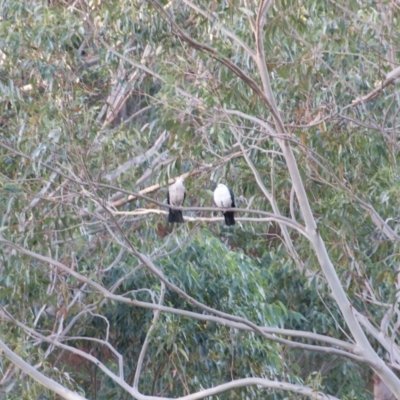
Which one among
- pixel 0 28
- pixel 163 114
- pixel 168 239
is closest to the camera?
pixel 163 114

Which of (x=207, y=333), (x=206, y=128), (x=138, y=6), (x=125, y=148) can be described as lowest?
(x=207, y=333)

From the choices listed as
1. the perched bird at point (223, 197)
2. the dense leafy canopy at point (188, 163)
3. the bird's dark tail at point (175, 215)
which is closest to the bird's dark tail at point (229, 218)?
the dense leafy canopy at point (188, 163)

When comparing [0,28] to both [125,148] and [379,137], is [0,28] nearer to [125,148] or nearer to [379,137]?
Answer: [125,148]

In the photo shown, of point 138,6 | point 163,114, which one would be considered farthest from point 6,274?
point 138,6

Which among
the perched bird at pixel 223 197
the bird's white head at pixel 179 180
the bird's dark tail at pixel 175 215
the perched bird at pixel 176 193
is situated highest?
the bird's dark tail at pixel 175 215

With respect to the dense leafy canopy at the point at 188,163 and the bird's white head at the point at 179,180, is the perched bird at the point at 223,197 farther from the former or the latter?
the bird's white head at the point at 179,180

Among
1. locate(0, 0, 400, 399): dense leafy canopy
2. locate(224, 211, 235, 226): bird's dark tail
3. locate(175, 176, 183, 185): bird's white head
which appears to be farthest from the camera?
locate(175, 176, 183, 185): bird's white head

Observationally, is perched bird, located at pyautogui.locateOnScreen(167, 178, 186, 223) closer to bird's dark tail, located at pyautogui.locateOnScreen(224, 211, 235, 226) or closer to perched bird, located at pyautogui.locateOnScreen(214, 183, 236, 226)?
perched bird, located at pyautogui.locateOnScreen(214, 183, 236, 226)

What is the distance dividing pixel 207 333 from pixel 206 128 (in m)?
2.23

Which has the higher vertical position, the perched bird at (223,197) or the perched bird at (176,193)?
the perched bird at (223,197)

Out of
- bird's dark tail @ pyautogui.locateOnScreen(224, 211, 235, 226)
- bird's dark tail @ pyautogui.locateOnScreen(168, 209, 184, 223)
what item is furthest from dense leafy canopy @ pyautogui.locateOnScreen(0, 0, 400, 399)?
bird's dark tail @ pyautogui.locateOnScreen(168, 209, 184, 223)

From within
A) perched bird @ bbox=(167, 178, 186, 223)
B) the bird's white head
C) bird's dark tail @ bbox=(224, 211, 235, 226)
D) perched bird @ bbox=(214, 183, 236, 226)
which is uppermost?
bird's dark tail @ bbox=(224, 211, 235, 226)

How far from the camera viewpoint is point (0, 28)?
7547 mm

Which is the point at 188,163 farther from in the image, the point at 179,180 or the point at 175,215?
the point at 175,215
